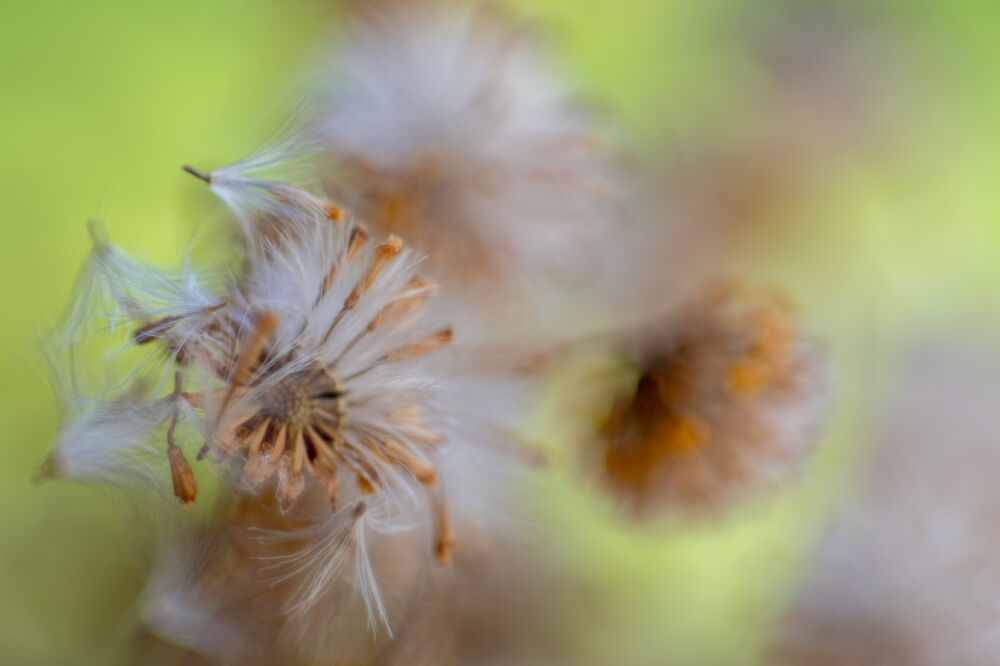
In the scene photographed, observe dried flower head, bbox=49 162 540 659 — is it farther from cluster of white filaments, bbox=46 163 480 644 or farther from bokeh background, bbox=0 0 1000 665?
bokeh background, bbox=0 0 1000 665

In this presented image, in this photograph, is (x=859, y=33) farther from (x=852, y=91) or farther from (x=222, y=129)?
(x=222, y=129)

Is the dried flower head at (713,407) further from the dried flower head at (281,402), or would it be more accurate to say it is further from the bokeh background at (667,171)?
the dried flower head at (281,402)

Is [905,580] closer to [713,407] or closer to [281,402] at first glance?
[713,407]

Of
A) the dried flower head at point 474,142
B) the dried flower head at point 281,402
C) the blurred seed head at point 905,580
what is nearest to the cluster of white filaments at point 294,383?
the dried flower head at point 281,402

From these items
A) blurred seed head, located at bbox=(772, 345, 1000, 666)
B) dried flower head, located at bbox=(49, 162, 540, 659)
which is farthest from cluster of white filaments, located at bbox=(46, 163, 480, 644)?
blurred seed head, located at bbox=(772, 345, 1000, 666)

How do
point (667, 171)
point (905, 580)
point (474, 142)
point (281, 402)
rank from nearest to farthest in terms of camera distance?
point (281, 402) → point (474, 142) → point (905, 580) → point (667, 171)

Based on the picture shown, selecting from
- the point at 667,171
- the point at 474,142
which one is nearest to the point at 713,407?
the point at 474,142
